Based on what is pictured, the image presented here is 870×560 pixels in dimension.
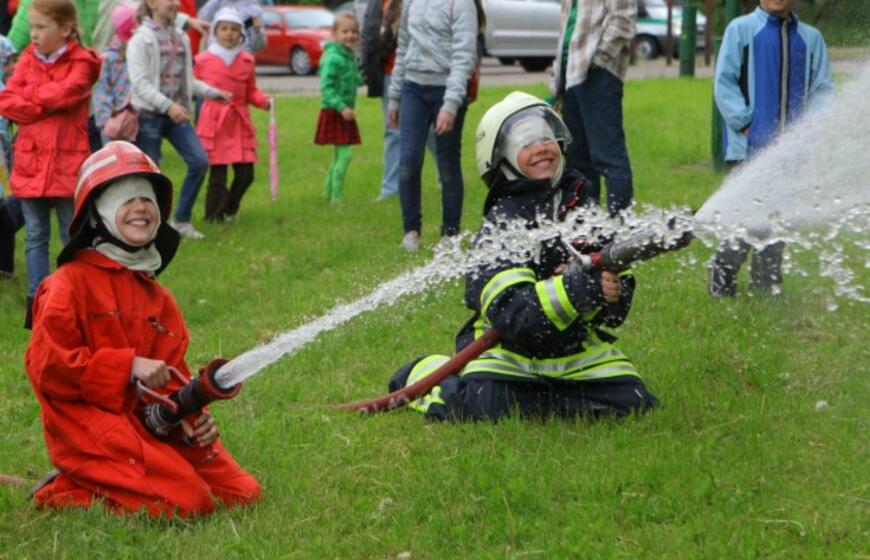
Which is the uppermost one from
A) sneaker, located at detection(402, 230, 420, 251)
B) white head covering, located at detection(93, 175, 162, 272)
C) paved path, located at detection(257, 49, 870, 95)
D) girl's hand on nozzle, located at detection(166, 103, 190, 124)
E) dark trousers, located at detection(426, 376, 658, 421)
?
white head covering, located at detection(93, 175, 162, 272)

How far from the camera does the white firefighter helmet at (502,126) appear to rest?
5.59 m

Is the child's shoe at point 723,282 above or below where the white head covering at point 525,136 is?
below

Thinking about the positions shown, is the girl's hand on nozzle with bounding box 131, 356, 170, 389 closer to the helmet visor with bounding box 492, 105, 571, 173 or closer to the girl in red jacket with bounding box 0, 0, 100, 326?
the helmet visor with bounding box 492, 105, 571, 173

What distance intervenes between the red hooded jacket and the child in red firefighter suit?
359 cm

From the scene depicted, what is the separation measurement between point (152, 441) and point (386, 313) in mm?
3263

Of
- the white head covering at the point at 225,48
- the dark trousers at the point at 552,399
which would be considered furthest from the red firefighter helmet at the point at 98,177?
the white head covering at the point at 225,48

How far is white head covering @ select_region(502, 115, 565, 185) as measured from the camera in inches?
219

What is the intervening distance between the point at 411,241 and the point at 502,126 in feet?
13.8

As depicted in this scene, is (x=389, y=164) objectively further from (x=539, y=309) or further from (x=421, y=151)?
(x=539, y=309)

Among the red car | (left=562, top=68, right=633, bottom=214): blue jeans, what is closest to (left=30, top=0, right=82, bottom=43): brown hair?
(left=562, top=68, right=633, bottom=214): blue jeans

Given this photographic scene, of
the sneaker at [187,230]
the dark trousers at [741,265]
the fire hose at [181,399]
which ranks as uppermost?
the fire hose at [181,399]

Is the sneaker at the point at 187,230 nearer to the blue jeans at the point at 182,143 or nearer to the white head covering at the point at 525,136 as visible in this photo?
the blue jeans at the point at 182,143

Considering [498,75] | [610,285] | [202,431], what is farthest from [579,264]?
[498,75]

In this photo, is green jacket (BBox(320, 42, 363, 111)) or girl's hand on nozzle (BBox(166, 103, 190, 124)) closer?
girl's hand on nozzle (BBox(166, 103, 190, 124))
